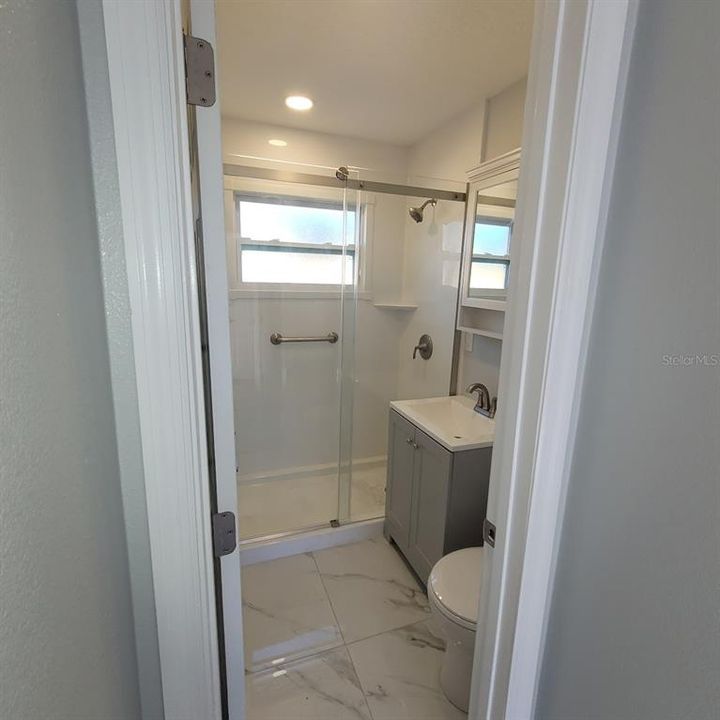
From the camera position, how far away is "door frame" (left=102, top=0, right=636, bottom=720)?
0.54 meters

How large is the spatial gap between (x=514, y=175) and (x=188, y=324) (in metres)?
1.71

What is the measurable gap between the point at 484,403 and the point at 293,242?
162cm

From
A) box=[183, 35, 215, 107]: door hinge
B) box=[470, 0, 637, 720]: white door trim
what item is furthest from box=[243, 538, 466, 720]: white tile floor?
box=[183, 35, 215, 107]: door hinge

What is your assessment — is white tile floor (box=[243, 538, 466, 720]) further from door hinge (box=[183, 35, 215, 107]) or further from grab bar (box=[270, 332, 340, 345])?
door hinge (box=[183, 35, 215, 107])

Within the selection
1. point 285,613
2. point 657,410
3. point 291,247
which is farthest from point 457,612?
point 291,247

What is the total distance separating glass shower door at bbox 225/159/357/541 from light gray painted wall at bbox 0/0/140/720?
6.47ft

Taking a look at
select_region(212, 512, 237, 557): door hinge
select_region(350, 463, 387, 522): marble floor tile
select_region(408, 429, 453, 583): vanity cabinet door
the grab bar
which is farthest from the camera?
the grab bar

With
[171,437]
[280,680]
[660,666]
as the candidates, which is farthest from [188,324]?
[280,680]

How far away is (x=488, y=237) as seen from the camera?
2.03 metres

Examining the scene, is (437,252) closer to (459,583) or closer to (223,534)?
(459,583)

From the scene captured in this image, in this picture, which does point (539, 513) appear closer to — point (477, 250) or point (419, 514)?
point (419, 514)

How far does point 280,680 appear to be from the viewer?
150 centimetres

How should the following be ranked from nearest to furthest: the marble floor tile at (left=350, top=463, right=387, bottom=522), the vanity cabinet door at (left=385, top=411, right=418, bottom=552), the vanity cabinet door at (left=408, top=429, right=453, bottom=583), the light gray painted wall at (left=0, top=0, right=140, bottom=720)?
the light gray painted wall at (left=0, top=0, right=140, bottom=720) < the vanity cabinet door at (left=408, top=429, right=453, bottom=583) < the vanity cabinet door at (left=385, top=411, right=418, bottom=552) < the marble floor tile at (left=350, top=463, right=387, bottom=522)

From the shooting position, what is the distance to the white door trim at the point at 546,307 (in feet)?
2.11
